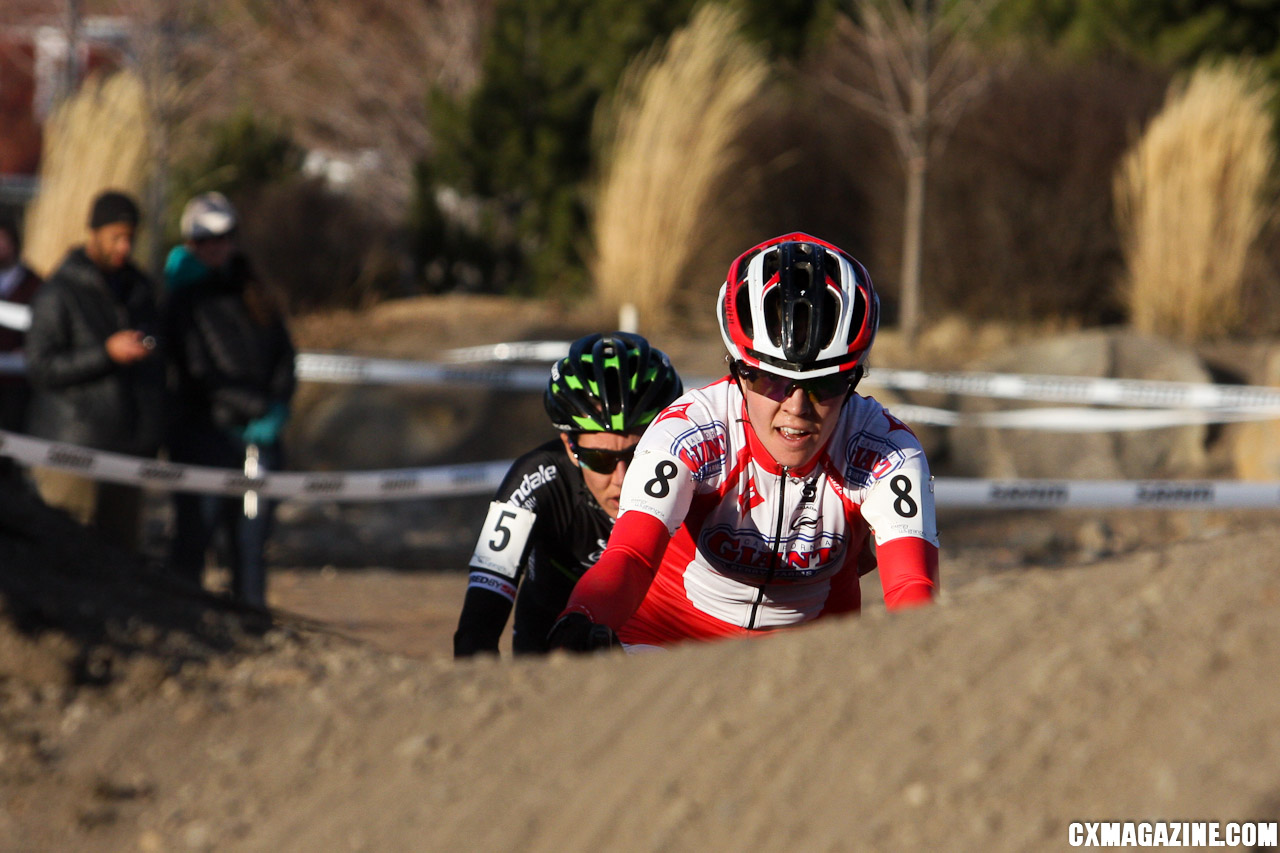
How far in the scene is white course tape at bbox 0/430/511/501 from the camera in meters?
6.58

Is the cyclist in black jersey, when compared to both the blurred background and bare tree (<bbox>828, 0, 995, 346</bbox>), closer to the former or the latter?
the blurred background

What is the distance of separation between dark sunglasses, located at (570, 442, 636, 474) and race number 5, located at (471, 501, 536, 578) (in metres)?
0.25

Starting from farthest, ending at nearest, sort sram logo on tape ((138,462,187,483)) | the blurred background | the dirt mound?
the blurred background
sram logo on tape ((138,462,187,483))
the dirt mound

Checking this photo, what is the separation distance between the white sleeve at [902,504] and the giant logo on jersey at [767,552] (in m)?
0.20

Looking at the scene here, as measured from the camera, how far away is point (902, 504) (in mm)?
3678

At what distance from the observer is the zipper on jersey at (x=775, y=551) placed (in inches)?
150

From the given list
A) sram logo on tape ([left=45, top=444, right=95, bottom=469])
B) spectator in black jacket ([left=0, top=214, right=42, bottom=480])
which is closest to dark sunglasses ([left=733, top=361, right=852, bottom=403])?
sram logo on tape ([left=45, top=444, right=95, bottom=469])

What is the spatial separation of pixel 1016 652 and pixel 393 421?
994 centimetres

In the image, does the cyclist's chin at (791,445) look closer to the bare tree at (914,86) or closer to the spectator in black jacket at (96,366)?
the spectator in black jacket at (96,366)

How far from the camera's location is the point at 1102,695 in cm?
228

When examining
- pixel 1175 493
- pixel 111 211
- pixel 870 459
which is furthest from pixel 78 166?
pixel 870 459

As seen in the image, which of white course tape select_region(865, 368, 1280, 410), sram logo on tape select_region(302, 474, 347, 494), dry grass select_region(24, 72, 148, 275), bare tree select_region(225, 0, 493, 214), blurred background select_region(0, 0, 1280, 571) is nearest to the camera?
sram logo on tape select_region(302, 474, 347, 494)

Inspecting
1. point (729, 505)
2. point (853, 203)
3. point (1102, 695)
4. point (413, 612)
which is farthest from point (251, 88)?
point (1102, 695)

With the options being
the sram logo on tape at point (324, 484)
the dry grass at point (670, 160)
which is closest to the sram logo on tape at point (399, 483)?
the sram logo on tape at point (324, 484)
